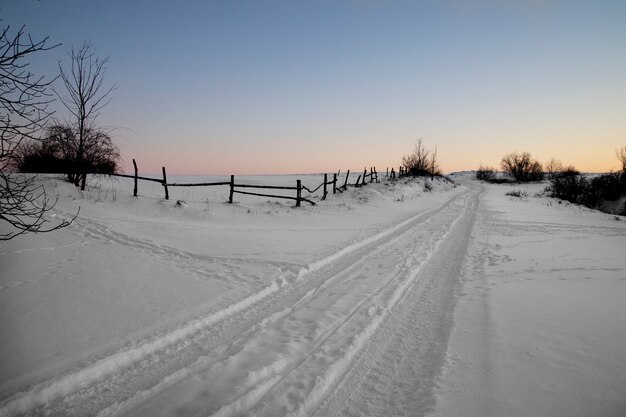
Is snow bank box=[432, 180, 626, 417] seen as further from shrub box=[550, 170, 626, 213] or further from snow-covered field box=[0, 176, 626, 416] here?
shrub box=[550, 170, 626, 213]

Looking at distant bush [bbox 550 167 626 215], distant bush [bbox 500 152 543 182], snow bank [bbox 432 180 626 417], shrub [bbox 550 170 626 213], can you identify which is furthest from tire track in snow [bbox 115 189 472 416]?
distant bush [bbox 500 152 543 182]

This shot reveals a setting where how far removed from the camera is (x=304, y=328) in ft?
12.8

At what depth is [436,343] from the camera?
3586 mm

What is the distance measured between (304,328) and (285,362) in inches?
29.5

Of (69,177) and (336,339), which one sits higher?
(69,177)

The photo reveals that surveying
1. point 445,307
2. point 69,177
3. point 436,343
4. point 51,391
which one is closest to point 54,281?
point 51,391

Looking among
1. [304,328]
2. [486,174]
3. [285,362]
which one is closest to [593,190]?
[304,328]

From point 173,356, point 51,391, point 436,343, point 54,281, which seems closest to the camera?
point 51,391

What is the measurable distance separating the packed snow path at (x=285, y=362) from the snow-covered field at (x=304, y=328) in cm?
2

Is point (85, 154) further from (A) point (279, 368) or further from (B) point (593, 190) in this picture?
(B) point (593, 190)

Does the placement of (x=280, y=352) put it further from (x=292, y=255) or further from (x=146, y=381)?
(x=292, y=255)

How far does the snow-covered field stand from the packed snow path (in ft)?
0.05

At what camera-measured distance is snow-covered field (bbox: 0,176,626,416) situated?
2684 mm

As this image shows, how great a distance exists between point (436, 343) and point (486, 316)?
1169 mm
